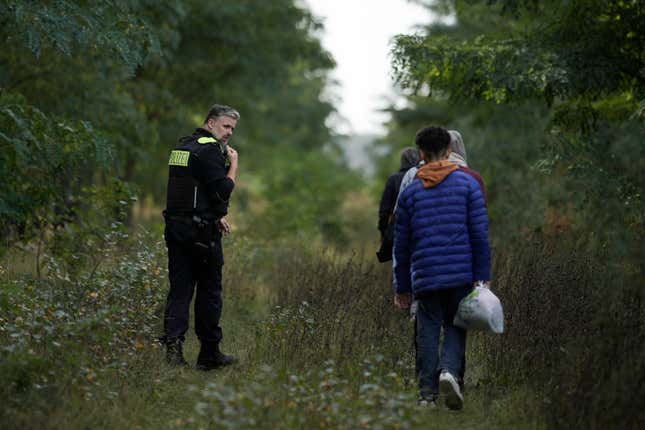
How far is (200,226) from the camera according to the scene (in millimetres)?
7113

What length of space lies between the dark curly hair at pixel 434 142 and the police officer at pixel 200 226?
1.69 metres

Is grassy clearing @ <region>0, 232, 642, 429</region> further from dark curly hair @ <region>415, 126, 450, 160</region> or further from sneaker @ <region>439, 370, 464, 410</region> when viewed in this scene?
dark curly hair @ <region>415, 126, 450, 160</region>

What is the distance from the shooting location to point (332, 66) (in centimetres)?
1931

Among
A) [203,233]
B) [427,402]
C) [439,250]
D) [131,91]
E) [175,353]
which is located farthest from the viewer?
[131,91]

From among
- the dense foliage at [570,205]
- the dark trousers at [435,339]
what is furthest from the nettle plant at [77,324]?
the dense foliage at [570,205]

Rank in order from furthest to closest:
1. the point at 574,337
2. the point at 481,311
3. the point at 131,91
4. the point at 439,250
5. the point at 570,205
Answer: the point at 131,91 → the point at 570,205 → the point at 574,337 → the point at 439,250 → the point at 481,311

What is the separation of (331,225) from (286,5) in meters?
6.42

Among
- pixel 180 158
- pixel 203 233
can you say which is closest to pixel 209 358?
pixel 203 233

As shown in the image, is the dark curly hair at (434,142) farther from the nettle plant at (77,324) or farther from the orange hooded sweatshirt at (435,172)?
the nettle plant at (77,324)

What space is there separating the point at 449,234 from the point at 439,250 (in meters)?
0.13

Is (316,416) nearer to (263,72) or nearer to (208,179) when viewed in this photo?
(208,179)

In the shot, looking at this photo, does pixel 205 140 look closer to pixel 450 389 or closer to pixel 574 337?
pixel 450 389

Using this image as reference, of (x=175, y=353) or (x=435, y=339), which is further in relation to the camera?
(x=175, y=353)

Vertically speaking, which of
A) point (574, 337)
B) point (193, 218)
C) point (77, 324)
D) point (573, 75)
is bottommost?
point (77, 324)
